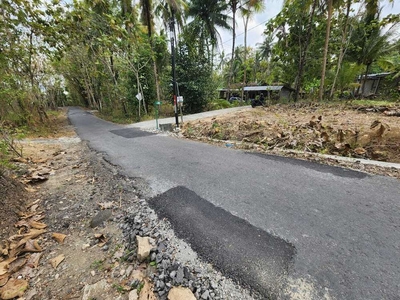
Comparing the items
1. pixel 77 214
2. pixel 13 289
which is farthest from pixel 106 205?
pixel 13 289

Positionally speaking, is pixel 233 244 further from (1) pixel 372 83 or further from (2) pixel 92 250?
(1) pixel 372 83

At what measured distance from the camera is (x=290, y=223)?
85.4 inches

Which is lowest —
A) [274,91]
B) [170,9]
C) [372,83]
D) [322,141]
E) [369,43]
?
[322,141]

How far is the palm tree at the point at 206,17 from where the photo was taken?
15977 mm

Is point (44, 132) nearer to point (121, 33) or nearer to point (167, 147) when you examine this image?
point (167, 147)

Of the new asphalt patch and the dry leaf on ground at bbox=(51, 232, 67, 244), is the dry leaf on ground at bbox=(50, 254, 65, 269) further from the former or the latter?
the new asphalt patch

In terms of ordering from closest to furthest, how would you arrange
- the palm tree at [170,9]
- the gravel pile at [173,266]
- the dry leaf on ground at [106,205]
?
1. the gravel pile at [173,266]
2. the dry leaf on ground at [106,205]
3. the palm tree at [170,9]

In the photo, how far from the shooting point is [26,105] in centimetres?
969

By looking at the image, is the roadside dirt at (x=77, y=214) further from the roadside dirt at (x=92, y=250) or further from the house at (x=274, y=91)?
the house at (x=274, y=91)

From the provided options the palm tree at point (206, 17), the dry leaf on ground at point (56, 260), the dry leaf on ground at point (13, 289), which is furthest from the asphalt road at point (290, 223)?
the palm tree at point (206, 17)

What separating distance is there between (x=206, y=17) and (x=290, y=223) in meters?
19.3

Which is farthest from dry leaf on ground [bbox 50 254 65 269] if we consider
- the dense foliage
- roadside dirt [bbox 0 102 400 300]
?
the dense foliage

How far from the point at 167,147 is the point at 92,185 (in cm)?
283

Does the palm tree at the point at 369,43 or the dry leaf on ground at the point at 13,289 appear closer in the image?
the dry leaf on ground at the point at 13,289
